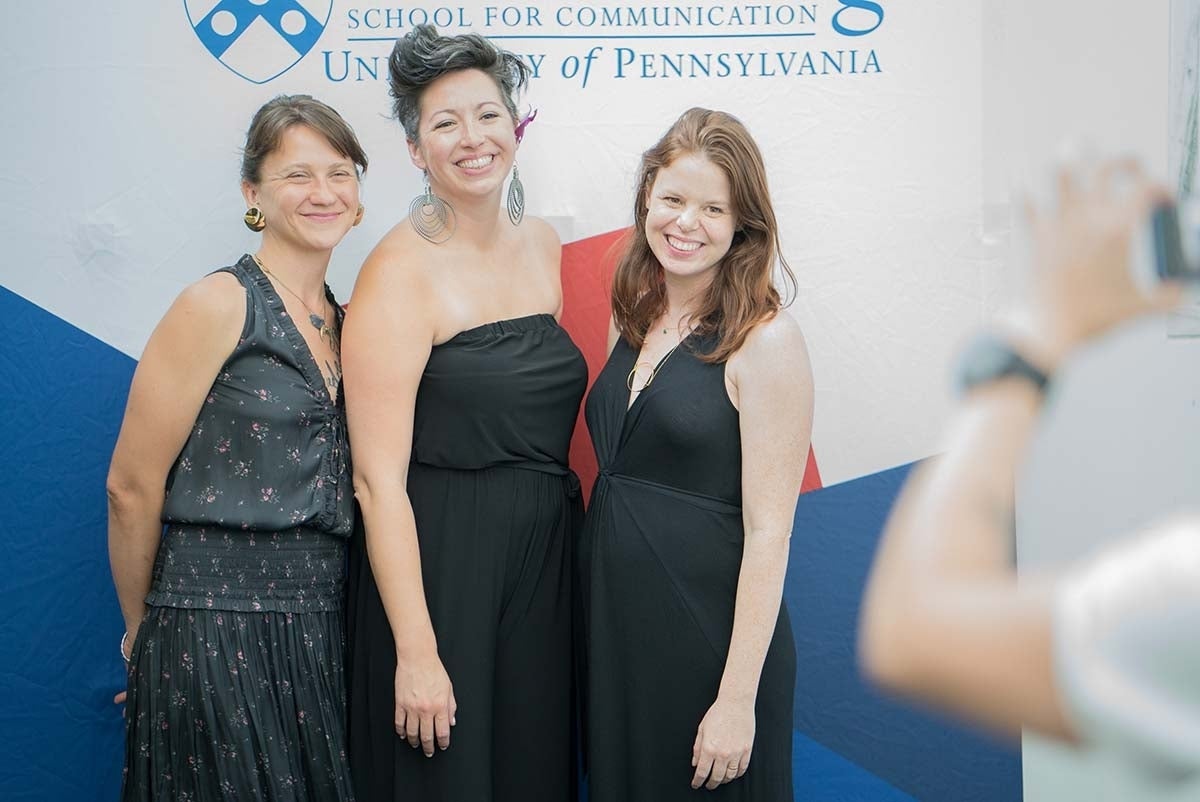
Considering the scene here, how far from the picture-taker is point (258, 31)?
8.59 feet

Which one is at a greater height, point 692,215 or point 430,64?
point 430,64

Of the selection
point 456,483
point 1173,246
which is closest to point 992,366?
point 1173,246

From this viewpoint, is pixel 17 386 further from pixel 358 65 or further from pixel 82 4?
pixel 358 65

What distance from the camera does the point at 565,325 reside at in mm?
2668

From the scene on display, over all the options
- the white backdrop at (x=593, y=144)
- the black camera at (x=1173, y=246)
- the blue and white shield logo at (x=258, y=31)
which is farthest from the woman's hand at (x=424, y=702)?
the black camera at (x=1173, y=246)

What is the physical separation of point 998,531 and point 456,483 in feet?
5.39

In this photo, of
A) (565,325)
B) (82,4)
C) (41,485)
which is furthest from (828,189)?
(41,485)

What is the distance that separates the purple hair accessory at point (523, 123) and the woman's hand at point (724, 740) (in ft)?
3.83

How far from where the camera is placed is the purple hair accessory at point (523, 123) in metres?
2.44

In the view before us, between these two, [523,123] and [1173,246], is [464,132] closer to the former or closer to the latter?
[523,123]

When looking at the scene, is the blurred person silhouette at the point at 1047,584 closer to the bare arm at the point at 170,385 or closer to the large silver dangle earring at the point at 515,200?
the bare arm at the point at 170,385

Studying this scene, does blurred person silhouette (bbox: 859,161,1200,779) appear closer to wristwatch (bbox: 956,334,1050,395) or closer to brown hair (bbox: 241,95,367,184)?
wristwatch (bbox: 956,334,1050,395)

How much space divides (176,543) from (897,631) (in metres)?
1.72

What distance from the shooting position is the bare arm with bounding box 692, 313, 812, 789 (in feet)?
6.60
